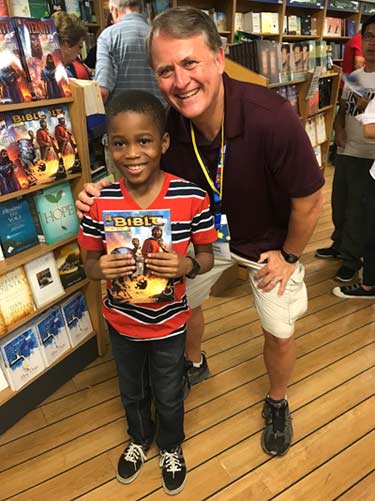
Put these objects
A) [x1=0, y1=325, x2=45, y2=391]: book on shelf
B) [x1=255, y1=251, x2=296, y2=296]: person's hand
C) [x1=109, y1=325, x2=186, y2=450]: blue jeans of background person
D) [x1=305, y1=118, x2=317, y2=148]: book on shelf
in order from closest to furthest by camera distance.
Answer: [x1=109, y1=325, x2=186, y2=450]: blue jeans of background person, [x1=255, y1=251, x2=296, y2=296]: person's hand, [x1=0, y1=325, x2=45, y2=391]: book on shelf, [x1=305, y1=118, x2=317, y2=148]: book on shelf

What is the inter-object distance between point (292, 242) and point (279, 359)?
1.63 ft

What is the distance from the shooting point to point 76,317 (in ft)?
6.52

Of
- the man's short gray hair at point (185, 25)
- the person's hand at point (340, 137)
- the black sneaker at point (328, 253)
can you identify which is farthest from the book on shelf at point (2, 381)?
the person's hand at point (340, 137)

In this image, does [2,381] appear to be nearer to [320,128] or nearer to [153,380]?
[153,380]

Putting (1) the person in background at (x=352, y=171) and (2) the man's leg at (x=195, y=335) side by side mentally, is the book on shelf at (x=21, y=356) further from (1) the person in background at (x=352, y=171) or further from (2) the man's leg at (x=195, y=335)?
(1) the person in background at (x=352, y=171)

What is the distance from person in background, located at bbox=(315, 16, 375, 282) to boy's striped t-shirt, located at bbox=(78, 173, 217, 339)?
1.85 meters

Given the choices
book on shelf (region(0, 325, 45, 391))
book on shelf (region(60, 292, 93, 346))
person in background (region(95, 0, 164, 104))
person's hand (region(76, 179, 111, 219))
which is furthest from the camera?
person in background (region(95, 0, 164, 104))

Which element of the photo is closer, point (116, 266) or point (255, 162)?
point (116, 266)

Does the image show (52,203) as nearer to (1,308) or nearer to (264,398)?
(1,308)

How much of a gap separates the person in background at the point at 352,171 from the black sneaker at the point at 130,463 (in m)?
1.95

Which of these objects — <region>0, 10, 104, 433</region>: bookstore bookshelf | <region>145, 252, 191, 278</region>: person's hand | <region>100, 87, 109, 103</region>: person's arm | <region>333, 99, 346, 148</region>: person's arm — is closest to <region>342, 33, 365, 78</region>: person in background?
<region>333, 99, 346, 148</region>: person's arm

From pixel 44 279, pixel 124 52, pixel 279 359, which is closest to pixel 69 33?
pixel 124 52

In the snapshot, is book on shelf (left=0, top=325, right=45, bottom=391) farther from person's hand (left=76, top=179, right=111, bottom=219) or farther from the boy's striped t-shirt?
person's hand (left=76, top=179, right=111, bottom=219)

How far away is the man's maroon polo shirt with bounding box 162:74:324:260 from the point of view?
4.03 feet
